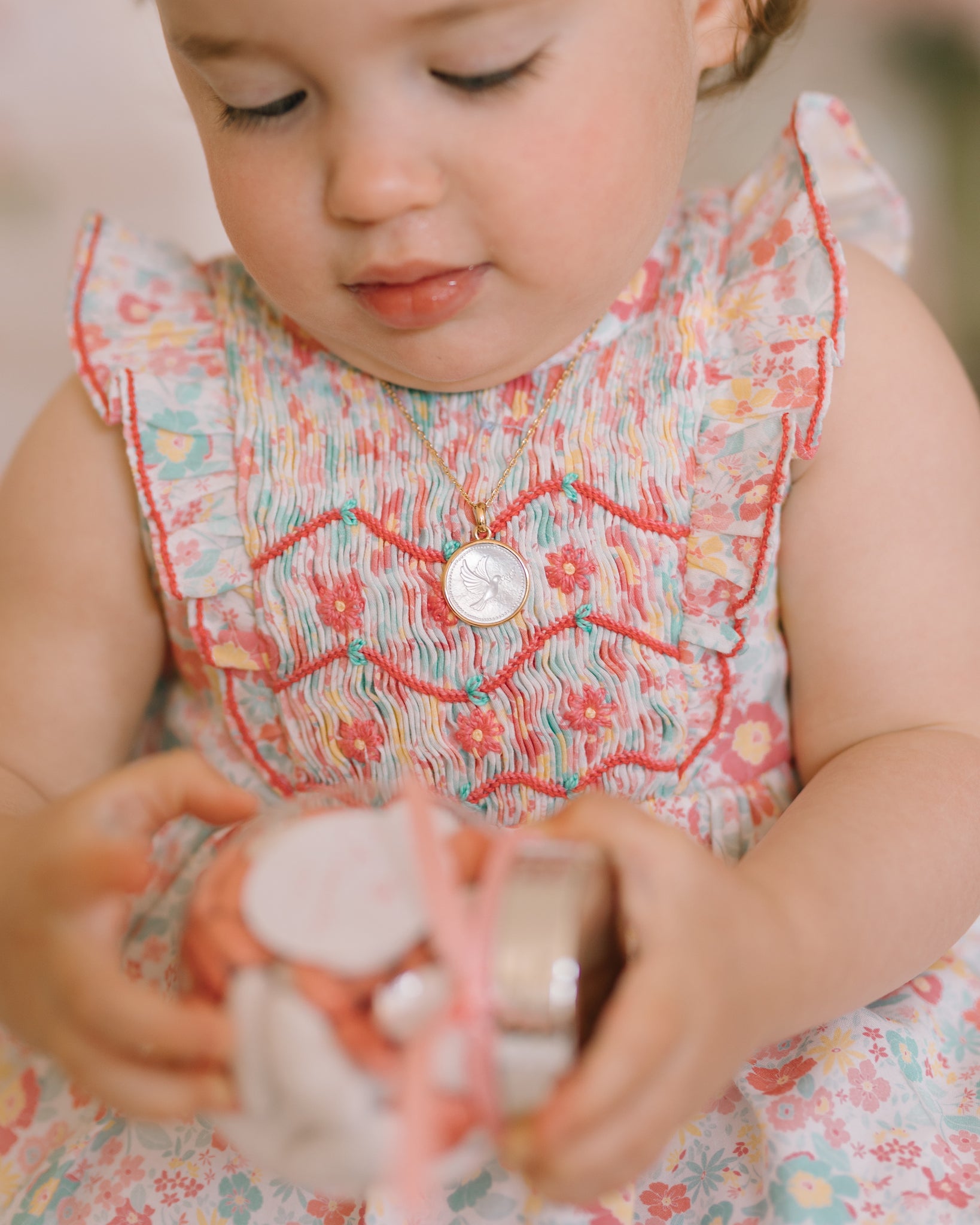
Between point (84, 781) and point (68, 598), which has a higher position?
point (68, 598)

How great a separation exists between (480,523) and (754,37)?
371 mm

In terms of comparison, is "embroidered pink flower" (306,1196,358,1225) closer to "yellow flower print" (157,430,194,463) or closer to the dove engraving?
the dove engraving

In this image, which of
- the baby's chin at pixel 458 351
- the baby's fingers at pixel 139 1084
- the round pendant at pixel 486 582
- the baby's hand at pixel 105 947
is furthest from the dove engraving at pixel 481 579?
the baby's fingers at pixel 139 1084

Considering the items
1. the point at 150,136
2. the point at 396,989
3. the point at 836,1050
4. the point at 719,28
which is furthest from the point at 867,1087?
the point at 150,136

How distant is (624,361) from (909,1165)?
458mm

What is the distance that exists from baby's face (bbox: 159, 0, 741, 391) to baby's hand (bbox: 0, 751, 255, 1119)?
0.27 metres

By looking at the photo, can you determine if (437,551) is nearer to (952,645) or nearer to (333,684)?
(333,684)

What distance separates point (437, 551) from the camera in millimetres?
685

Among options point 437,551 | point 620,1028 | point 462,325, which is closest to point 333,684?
point 437,551

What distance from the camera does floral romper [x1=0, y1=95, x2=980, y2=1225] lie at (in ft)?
2.20

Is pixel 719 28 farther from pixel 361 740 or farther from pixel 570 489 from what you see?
pixel 361 740

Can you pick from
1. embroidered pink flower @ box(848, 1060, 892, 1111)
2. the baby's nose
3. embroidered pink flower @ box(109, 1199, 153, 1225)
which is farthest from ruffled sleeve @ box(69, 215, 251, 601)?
embroidered pink flower @ box(848, 1060, 892, 1111)

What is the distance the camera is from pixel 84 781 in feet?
2.45

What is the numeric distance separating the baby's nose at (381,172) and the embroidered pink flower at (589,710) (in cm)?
28
